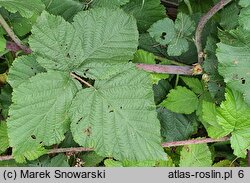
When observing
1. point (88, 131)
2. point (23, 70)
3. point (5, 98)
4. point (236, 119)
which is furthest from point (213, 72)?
point (5, 98)

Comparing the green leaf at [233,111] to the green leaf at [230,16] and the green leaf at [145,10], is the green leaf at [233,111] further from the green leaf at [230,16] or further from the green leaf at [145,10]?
the green leaf at [145,10]

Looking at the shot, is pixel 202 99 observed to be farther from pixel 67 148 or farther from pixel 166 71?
pixel 67 148

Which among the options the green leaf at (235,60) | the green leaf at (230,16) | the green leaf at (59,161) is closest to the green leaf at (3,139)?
the green leaf at (59,161)

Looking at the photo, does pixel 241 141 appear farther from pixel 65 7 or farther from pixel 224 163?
pixel 65 7

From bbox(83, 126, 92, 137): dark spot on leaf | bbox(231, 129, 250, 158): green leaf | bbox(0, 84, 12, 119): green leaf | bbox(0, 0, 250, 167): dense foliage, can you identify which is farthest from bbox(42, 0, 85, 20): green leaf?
bbox(231, 129, 250, 158): green leaf

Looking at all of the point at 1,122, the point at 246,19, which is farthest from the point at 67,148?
the point at 246,19
